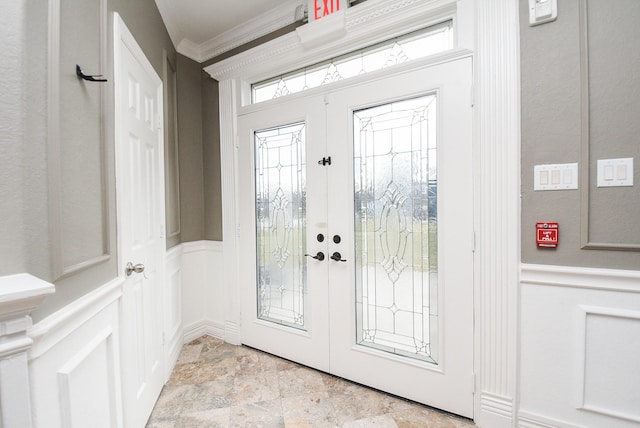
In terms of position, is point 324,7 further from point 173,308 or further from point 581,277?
point 173,308

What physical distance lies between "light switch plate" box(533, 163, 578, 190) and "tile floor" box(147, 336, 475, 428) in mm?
→ 1393

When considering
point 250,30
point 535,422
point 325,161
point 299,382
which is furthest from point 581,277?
point 250,30

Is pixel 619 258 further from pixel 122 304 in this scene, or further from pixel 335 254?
pixel 122 304

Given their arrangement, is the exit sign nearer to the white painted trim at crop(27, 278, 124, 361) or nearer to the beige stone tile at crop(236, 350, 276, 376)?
the white painted trim at crop(27, 278, 124, 361)

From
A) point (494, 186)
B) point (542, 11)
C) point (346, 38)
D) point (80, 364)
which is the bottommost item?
point (80, 364)

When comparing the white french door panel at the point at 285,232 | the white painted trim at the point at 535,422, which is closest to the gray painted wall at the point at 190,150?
the white french door panel at the point at 285,232

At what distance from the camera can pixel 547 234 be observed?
1.48 m

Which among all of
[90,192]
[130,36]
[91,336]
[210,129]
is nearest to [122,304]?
[91,336]

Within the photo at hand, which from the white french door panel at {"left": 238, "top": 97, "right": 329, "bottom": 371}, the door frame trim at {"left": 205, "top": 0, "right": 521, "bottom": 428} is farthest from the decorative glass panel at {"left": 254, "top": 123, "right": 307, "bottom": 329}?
the door frame trim at {"left": 205, "top": 0, "right": 521, "bottom": 428}

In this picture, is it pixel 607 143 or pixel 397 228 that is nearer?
pixel 607 143

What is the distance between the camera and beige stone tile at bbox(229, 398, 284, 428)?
167 cm

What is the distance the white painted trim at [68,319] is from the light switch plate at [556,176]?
6.90 feet

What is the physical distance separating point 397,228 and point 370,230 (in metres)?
0.19

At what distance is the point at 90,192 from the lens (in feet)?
3.90
